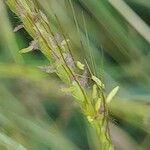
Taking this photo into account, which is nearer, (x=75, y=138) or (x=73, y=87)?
(x=73, y=87)

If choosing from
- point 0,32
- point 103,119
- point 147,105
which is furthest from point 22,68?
point 103,119

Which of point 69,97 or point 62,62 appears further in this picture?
point 69,97

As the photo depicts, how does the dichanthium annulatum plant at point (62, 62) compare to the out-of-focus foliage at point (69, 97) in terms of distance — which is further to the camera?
the out-of-focus foliage at point (69, 97)

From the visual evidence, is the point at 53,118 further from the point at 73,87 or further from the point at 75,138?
the point at 73,87
